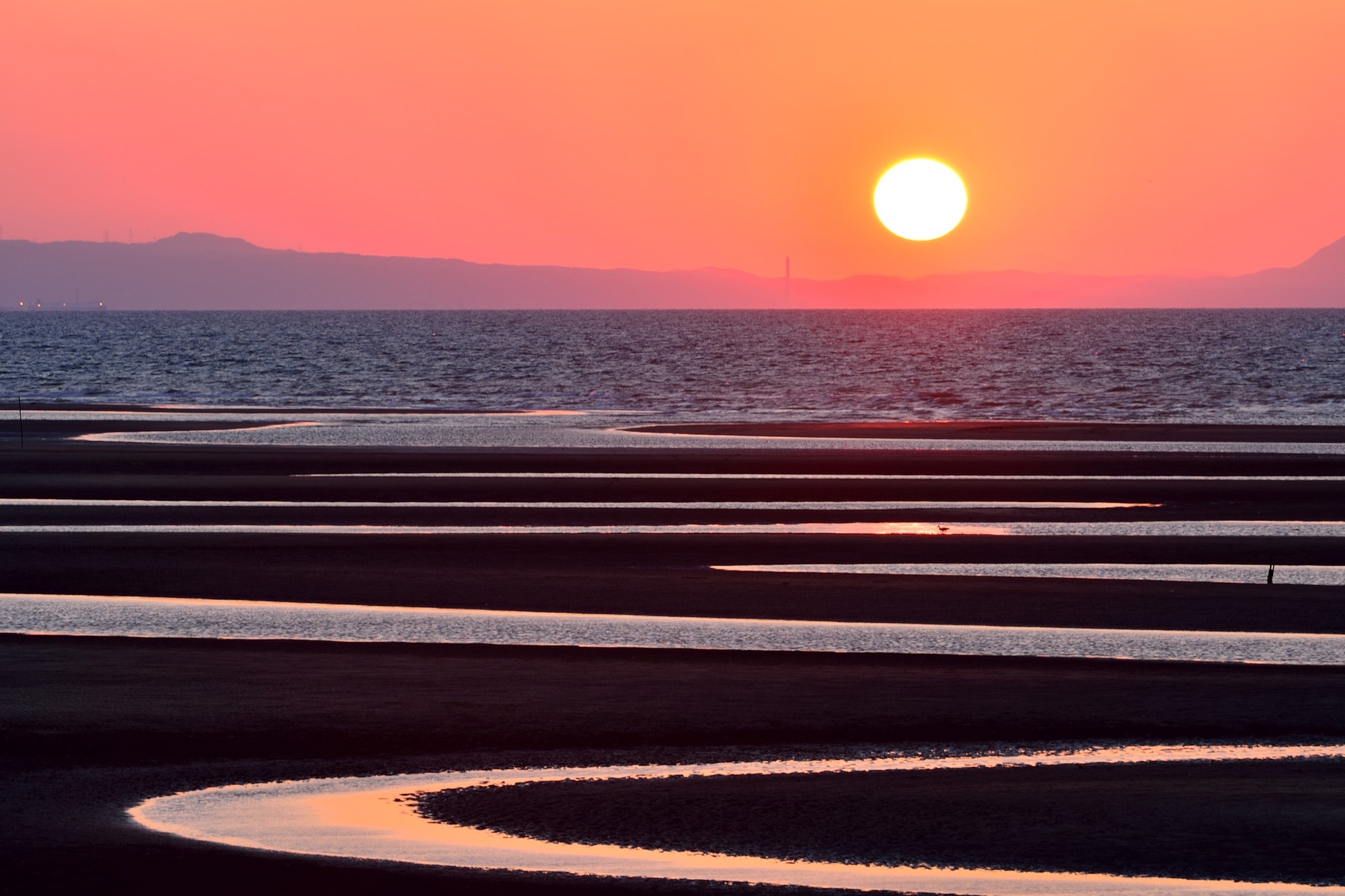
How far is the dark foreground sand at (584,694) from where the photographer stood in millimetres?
6168

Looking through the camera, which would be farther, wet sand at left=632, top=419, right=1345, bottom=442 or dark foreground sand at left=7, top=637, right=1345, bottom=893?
wet sand at left=632, top=419, right=1345, bottom=442

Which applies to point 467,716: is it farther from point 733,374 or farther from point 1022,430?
point 733,374

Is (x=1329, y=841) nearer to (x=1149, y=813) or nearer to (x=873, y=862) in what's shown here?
(x=1149, y=813)

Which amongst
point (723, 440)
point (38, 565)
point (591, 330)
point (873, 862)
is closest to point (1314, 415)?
point (723, 440)

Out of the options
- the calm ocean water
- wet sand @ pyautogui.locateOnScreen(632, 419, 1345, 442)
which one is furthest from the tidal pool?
the calm ocean water

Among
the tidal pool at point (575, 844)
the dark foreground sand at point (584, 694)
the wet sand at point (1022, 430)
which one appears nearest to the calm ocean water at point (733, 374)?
the wet sand at point (1022, 430)

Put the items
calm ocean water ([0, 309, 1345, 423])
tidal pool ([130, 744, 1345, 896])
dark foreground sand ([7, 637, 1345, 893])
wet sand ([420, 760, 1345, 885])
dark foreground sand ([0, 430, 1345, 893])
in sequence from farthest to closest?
calm ocean water ([0, 309, 1345, 423]), dark foreground sand ([7, 637, 1345, 893]), dark foreground sand ([0, 430, 1345, 893]), wet sand ([420, 760, 1345, 885]), tidal pool ([130, 744, 1345, 896])

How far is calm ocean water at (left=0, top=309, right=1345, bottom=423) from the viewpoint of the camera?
48.8m

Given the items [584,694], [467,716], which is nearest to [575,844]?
[467,716]

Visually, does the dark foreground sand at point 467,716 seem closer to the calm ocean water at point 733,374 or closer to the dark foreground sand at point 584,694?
the dark foreground sand at point 584,694

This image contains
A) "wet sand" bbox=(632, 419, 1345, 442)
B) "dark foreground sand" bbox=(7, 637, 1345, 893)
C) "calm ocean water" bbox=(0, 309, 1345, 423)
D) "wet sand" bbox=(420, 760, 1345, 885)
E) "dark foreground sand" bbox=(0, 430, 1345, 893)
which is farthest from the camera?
"calm ocean water" bbox=(0, 309, 1345, 423)

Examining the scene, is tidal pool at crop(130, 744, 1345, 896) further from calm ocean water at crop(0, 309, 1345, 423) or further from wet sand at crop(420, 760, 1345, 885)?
calm ocean water at crop(0, 309, 1345, 423)

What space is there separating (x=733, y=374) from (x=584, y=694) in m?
60.9

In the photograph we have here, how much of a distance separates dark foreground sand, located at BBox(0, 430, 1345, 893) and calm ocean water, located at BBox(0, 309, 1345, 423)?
27.4 metres
